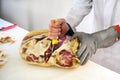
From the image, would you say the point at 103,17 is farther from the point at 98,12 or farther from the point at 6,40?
the point at 6,40

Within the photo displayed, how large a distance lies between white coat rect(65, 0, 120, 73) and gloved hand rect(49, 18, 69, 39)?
154 mm

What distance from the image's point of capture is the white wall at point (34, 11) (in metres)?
1.41

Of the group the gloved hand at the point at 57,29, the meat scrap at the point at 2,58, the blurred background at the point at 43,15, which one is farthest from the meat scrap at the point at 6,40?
the blurred background at the point at 43,15

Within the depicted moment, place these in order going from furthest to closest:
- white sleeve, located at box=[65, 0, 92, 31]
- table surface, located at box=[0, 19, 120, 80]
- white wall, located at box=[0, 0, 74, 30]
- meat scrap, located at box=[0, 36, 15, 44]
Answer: white wall, located at box=[0, 0, 74, 30] < white sleeve, located at box=[65, 0, 92, 31] < meat scrap, located at box=[0, 36, 15, 44] < table surface, located at box=[0, 19, 120, 80]

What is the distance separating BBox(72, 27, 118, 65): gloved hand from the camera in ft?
2.23

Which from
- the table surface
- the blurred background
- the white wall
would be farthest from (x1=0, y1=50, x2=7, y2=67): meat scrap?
the white wall

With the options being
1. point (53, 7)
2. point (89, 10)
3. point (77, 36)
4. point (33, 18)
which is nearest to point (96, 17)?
point (89, 10)

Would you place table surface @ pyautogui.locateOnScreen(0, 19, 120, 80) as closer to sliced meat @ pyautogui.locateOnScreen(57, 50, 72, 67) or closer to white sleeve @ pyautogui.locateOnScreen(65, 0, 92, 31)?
sliced meat @ pyautogui.locateOnScreen(57, 50, 72, 67)

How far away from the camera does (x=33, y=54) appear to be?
0.69 meters

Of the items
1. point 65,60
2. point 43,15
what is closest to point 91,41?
point 65,60

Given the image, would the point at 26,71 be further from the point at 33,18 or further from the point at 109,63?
the point at 33,18

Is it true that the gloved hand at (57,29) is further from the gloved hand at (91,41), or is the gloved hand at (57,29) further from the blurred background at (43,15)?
the blurred background at (43,15)

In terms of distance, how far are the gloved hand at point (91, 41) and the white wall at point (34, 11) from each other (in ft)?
1.95

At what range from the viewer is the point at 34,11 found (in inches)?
63.7
